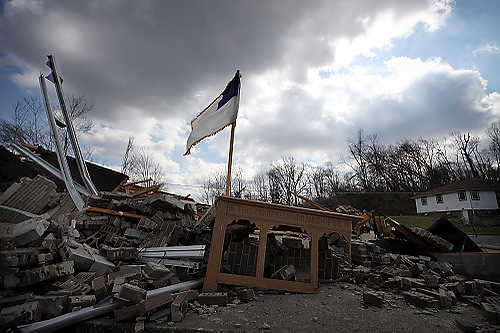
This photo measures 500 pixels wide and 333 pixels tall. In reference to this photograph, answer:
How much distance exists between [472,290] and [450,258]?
2.94 meters

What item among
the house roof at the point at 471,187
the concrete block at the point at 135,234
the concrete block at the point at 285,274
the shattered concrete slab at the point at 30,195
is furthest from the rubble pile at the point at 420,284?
the house roof at the point at 471,187

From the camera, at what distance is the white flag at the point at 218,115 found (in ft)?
20.3

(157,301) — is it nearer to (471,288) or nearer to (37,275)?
(37,275)

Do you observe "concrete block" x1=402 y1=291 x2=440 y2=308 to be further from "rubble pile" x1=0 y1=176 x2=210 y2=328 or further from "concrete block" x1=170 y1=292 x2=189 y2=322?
"concrete block" x1=170 y1=292 x2=189 y2=322

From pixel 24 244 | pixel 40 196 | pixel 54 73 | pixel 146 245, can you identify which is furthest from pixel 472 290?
pixel 54 73

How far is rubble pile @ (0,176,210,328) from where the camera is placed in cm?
321

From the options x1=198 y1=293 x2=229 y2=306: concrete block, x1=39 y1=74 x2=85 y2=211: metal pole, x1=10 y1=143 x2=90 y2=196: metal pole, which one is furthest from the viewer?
x1=10 y1=143 x2=90 y2=196: metal pole

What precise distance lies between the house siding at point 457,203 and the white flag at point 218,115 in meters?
37.0

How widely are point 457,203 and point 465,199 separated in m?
1.00

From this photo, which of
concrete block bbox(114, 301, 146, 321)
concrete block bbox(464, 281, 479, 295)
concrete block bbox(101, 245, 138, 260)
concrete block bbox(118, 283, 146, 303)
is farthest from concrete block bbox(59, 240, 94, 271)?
concrete block bbox(464, 281, 479, 295)

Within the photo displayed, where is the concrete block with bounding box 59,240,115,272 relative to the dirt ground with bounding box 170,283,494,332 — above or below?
above

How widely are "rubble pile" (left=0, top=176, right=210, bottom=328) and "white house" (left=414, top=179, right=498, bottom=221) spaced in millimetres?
34758

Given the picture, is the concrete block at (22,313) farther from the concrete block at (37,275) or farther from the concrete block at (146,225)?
the concrete block at (146,225)

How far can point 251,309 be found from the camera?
12.8 feet
